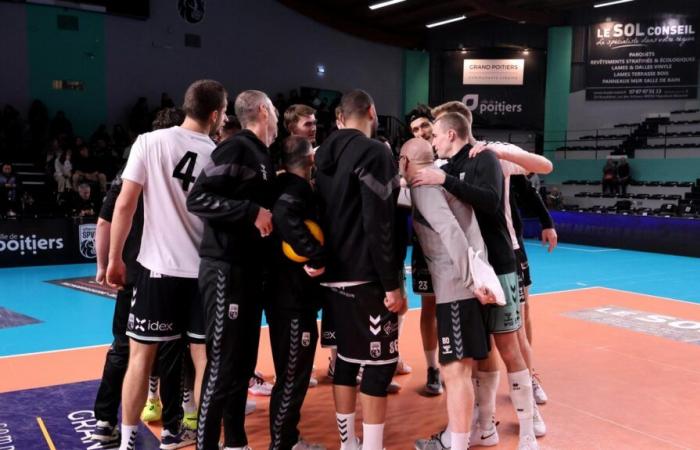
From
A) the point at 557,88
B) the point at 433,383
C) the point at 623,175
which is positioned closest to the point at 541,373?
the point at 433,383

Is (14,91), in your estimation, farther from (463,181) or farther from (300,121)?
(463,181)

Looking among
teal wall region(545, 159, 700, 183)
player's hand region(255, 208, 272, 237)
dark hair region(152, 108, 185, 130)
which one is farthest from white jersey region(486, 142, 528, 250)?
teal wall region(545, 159, 700, 183)

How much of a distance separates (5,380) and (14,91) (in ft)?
42.4

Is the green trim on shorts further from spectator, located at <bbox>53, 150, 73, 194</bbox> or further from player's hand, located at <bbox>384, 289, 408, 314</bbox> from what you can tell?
spectator, located at <bbox>53, 150, 73, 194</bbox>

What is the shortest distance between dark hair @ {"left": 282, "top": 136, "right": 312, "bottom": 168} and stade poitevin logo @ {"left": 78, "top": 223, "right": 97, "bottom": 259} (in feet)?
28.4

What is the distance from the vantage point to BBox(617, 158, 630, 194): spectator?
17547 mm

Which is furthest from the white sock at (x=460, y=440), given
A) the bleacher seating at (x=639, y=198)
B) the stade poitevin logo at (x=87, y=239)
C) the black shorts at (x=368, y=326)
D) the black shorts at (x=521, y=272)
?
the bleacher seating at (x=639, y=198)

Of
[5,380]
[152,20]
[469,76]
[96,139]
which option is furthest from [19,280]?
[469,76]

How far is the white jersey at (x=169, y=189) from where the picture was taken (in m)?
3.02

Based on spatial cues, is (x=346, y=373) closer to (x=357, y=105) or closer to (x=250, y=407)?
(x=250, y=407)

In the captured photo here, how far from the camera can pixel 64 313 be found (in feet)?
22.6

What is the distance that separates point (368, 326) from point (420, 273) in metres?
0.98

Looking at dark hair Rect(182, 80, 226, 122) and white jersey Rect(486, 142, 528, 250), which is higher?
dark hair Rect(182, 80, 226, 122)

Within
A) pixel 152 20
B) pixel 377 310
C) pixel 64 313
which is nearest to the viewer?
pixel 377 310
